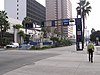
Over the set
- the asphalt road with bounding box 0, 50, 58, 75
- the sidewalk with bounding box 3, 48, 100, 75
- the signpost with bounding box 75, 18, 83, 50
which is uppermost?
the signpost with bounding box 75, 18, 83, 50

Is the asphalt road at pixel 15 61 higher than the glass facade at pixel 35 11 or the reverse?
the reverse

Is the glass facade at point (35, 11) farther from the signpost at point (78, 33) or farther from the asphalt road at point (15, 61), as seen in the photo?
the asphalt road at point (15, 61)

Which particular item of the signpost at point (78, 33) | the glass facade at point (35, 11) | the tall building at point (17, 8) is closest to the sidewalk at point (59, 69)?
the signpost at point (78, 33)

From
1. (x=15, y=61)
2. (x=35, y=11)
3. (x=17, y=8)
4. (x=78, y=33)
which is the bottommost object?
(x=15, y=61)

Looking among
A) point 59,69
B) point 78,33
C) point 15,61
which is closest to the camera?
point 59,69

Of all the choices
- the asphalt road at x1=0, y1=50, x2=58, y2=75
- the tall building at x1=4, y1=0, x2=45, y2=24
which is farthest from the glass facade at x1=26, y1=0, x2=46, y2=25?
the asphalt road at x1=0, y1=50, x2=58, y2=75

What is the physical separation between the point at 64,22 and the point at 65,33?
127 meters

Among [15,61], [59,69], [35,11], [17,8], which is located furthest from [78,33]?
[35,11]

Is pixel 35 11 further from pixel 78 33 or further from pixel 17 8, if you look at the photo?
pixel 78 33

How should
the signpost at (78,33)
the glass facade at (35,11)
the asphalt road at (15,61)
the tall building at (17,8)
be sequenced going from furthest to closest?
1. the glass facade at (35,11)
2. the tall building at (17,8)
3. the signpost at (78,33)
4. the asphalt road at (15,61)

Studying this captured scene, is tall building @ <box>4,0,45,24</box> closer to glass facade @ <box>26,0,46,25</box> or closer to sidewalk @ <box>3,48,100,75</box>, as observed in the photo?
glass facade @ <box>26,0,46,25</box>

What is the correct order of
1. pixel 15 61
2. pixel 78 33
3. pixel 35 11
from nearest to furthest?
1. pixel 15 61
2. pixel 78 33
3. pixel 35 11

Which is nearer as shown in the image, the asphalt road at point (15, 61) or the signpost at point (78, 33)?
the asphalt road at point (15, 61)

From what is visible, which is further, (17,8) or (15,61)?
(17,8)
